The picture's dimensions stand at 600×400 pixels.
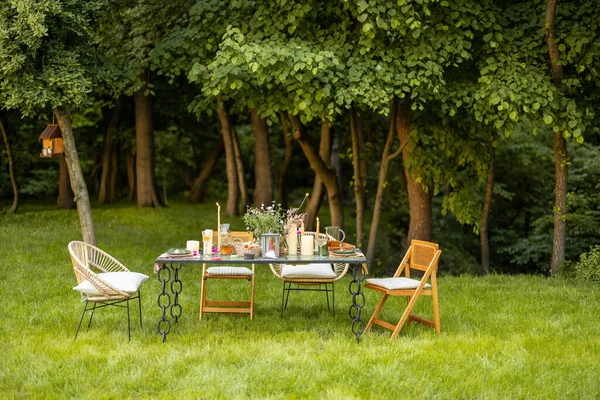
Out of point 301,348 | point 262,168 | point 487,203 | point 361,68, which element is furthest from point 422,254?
point 262,168

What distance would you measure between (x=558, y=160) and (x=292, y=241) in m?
5.69

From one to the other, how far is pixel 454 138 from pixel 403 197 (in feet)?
24.2

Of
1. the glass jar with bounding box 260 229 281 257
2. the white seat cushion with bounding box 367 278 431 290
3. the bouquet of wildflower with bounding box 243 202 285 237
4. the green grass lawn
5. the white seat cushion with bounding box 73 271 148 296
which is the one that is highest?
the bouquet of wildflower with bounding box 243 202 285 237

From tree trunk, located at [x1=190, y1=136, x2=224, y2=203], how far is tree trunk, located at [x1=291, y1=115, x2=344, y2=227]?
9384 millimetres

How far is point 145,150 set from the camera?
61.9 feet

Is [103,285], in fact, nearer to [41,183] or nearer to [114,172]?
[114,172]

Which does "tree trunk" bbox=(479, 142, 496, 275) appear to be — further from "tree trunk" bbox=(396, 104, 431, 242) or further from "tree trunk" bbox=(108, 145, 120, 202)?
"tree trunk" bbox=(108, 145, 120, 202)

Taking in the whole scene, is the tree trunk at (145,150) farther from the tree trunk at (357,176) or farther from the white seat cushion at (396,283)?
the white seat cushion at (396,283)

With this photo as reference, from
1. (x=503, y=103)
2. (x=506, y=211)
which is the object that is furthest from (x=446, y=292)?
(x=506, y=211)

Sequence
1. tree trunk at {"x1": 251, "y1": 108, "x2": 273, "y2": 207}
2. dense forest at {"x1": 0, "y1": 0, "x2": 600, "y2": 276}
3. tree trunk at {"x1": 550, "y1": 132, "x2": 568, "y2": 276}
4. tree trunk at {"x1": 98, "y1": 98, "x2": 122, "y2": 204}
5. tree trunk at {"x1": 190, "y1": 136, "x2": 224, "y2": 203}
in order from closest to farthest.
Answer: dense forest at {"x1": 0, "y1": 0, "x2": 600, "y2": 276}, tree trunk at {"x1": 550, "y1": 132, "x2": 568, "y2": 276}, tree trunk at {"x1": 251, "y1": 108, "x2": 273, "y2": 207}, tree trunk at {"x1": 98, "y1": 98, "x2": 122, "y2": 204}, tree trunk at {"x1": 190, "y1": 136, "x2": 224, "y2": 203}

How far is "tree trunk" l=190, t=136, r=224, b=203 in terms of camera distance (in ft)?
75.9

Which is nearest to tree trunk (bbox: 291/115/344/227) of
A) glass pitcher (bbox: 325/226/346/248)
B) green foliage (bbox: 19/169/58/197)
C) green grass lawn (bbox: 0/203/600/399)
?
green grass lawn (bbox: 0/203/600/399)

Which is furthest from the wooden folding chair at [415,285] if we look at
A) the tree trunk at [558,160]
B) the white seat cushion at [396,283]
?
the tree trunk at [558,160]

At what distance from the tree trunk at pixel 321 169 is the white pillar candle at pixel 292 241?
5156mm
